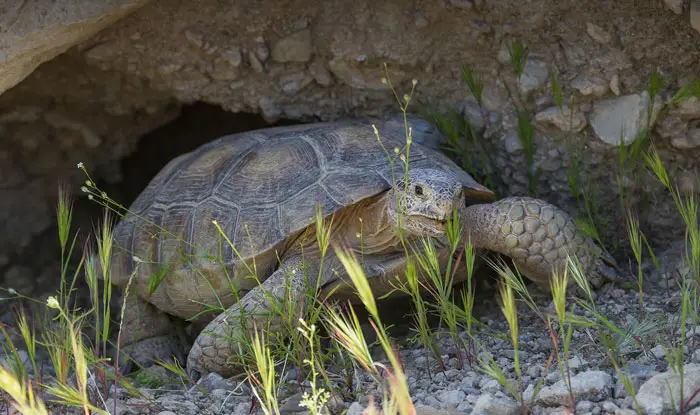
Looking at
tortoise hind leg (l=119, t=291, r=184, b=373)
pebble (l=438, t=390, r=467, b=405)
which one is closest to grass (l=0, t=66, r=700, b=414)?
pebble (l=438, t=390, r=467, b=405)

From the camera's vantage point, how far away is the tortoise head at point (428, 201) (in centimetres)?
306

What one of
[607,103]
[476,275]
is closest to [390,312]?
[476,275]

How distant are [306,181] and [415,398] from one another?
1.28 m

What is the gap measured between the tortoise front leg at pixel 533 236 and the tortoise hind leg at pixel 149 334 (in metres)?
1.78

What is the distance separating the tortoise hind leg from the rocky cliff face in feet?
4.24

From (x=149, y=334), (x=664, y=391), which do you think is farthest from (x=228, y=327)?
(x=664, y=391)

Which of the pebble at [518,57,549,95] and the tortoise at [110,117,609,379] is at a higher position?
the pebble at [518,57,549,95]

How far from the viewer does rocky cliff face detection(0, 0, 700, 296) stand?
3619 mm

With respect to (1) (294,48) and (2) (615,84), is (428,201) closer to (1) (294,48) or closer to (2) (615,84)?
(2) (615,84)

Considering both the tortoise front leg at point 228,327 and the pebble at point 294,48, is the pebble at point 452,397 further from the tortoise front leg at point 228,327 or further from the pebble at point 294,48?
the pebble at point 294,48

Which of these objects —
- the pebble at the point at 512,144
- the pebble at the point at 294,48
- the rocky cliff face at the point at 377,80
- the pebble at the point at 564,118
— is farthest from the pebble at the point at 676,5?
the pebble at the point at 294,48

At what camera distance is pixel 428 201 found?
3.08 metres

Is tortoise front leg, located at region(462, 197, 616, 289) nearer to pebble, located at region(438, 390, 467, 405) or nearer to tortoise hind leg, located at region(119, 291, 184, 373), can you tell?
pebble, located at region(438, 390, 467, 405)

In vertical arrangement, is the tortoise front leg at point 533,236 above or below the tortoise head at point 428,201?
below
